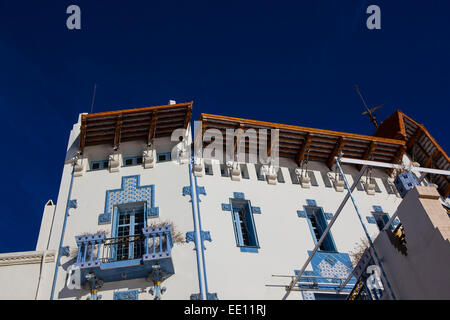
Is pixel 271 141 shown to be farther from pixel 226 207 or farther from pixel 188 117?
pixel 226 207

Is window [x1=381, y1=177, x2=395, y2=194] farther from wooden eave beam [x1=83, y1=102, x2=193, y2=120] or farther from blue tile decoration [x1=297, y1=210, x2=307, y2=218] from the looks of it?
wooden eave beam [x1=83, y1=102, x2=193, y2=120]

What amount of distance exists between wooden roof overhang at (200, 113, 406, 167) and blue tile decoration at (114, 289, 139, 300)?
22.9 ft

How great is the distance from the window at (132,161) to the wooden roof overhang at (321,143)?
274 centimetres

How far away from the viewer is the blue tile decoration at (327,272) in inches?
597

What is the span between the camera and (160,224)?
15.5 meters

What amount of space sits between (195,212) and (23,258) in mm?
5467

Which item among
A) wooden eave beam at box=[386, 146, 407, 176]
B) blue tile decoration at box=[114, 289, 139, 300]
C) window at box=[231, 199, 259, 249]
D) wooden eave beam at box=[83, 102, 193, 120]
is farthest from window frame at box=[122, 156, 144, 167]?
wooden eave beam at box=[386, 146, 407, 176]

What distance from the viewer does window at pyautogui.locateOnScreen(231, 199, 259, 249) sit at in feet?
52.7

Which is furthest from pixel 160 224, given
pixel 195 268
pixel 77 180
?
pixel 77 180

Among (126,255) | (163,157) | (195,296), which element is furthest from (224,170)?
(195,296)

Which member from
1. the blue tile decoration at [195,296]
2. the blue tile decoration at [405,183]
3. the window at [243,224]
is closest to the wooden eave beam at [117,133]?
the window at [243,224]

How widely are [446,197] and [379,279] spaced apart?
12.1 meters
